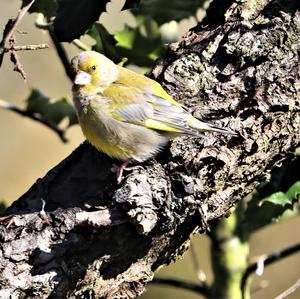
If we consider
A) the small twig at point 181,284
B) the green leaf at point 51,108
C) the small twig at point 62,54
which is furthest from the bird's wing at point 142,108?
the small twig at point 181,284

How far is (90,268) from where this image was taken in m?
2.45

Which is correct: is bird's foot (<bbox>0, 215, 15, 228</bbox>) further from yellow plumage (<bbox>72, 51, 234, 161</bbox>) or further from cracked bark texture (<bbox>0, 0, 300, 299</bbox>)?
yellow plumage (<bbox>72, 51, 234, 161</bbox>)

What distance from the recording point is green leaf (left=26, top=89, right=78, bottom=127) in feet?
11.9

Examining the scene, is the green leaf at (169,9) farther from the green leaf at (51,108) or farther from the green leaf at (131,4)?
the green leaf at (131,4)

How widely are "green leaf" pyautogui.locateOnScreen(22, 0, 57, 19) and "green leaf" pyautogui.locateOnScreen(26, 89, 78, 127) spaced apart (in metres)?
0.46

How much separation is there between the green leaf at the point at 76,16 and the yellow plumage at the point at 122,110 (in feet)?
0.78

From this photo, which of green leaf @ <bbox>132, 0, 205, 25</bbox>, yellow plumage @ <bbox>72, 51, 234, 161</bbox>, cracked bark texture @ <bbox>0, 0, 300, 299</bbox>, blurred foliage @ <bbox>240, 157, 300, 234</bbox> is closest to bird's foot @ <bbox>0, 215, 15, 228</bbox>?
cracked bark texture @ <bbox>0, 0, 300, 299</bbox>

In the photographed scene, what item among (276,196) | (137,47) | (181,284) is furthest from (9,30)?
(181,284)

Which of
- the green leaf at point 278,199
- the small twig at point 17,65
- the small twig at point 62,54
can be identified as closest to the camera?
the small twig at point 17,65

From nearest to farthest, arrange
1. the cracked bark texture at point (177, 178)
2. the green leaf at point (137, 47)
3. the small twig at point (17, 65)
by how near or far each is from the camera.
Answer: the cracked bark texture at point (177, 178)
the small twig at point (17, 65)
the green leaf at point (137, 47)

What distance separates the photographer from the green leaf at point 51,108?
361cm

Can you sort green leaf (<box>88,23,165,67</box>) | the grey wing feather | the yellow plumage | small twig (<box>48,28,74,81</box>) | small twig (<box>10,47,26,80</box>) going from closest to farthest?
small twig (<box>10,47,26,80</box>)
the grey wing feather
the yellow plumage
small twig (<box>48,28,74,81</box>)
green leaf (<box>88,23,165,67</box>)

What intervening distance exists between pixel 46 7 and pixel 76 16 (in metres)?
0.31

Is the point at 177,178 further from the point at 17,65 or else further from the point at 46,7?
the point at 46,7
